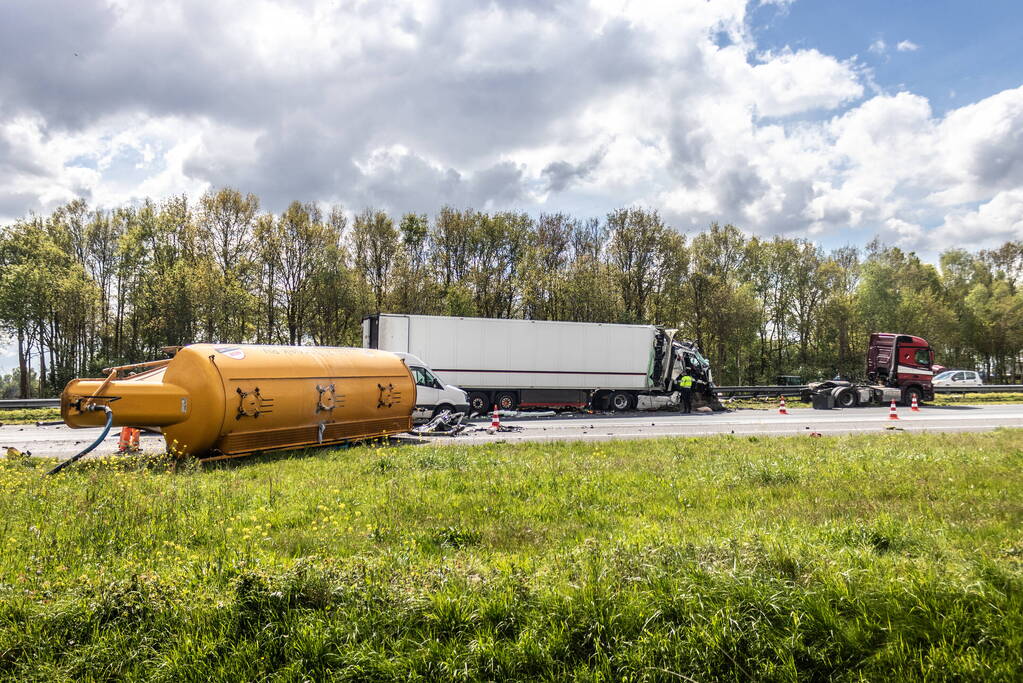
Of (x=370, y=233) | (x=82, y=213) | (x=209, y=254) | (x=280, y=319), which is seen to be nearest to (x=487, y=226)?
(x=370, y=233)

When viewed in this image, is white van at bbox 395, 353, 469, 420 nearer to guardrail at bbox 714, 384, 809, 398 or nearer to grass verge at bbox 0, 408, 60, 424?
grass verge at bbox 0, 408, 60, 424

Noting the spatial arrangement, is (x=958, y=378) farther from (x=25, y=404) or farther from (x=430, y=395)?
(x=25, y=404)

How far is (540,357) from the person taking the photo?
25.0 meters

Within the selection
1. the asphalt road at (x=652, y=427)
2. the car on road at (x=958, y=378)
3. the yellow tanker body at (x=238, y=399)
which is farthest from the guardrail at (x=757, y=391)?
the yellow tanker body at (x=238, y=399)

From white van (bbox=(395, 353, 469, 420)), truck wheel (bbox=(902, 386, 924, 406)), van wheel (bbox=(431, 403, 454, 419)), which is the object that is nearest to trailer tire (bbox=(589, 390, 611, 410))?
white van (bbox=(395, 353, 469, 420))

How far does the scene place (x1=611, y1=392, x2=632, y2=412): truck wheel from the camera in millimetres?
26703

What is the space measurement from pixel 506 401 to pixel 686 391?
8.01 meters

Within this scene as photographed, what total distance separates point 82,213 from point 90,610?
148ft

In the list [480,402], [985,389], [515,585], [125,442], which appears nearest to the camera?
A: [515,585]

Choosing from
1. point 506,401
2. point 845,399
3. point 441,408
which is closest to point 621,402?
point 506,401

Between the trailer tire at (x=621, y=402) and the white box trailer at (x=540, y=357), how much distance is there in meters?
0.04

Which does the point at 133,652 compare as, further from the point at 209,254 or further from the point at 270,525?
the point at 209,254

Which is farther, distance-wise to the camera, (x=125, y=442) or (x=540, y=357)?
(x=540, y=357)

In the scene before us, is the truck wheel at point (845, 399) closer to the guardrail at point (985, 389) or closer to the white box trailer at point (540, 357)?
the white box trailer at point (540, 357)
